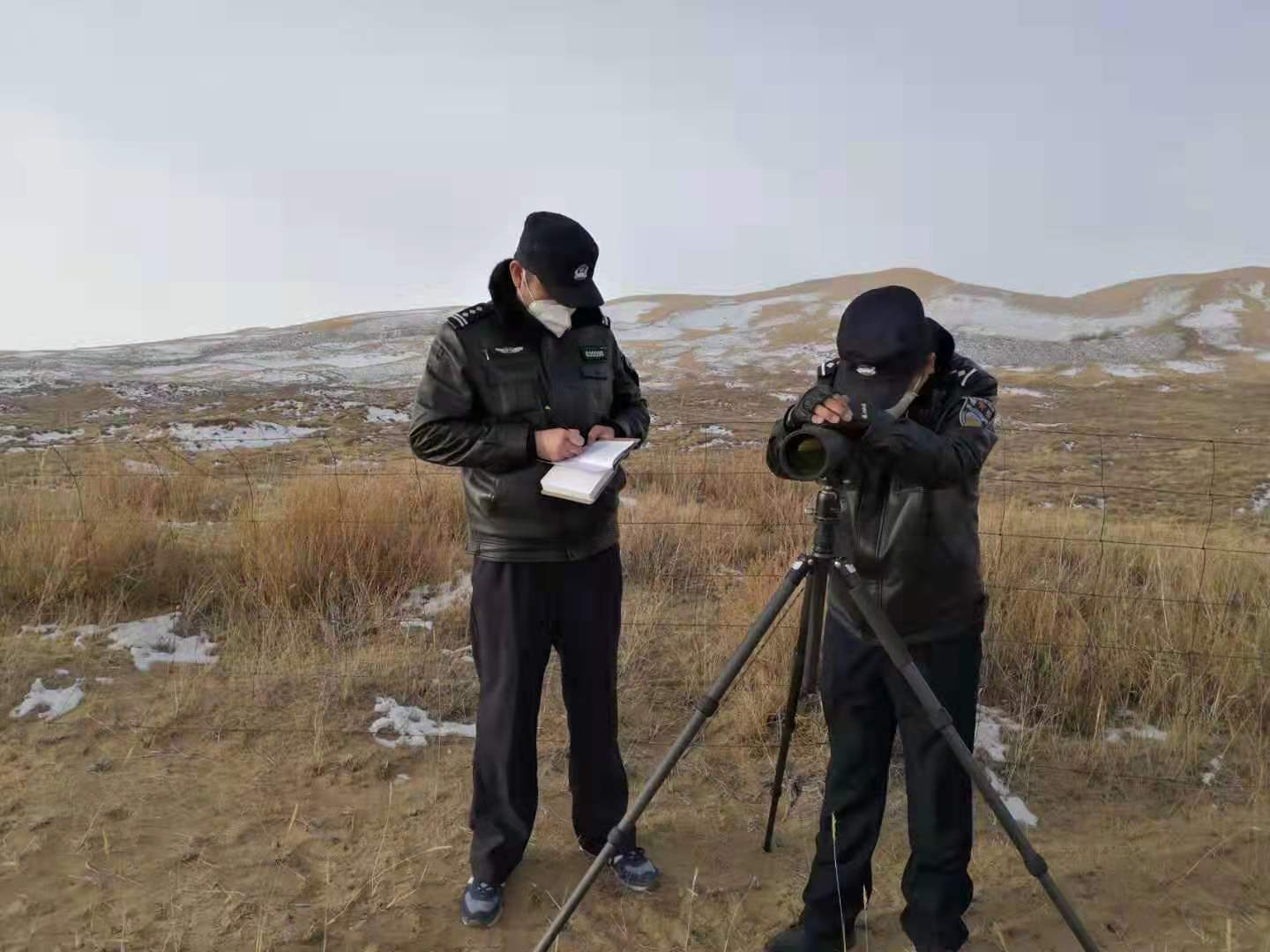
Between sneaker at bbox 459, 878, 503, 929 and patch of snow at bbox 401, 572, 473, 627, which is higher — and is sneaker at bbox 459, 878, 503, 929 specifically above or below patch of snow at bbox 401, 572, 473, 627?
below

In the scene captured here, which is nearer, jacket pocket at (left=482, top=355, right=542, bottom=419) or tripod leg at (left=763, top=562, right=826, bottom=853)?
tripod leg at (left=763, top=562, right=826, bottom=853)

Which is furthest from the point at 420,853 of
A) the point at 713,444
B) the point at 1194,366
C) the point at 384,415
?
the point at 1194,366

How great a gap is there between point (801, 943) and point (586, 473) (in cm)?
132

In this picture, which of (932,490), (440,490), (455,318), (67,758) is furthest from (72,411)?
(932,490)

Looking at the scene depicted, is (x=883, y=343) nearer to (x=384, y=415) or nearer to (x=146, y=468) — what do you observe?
(x=146, y=468)

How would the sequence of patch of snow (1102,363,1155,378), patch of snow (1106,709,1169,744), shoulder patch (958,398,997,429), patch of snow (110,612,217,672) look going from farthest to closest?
patch of snow (1102,363,1155,378)
patch of snow (110,612,217,672)
patch of snow (1106,709,1169,744)
shoulder patch (958,398,997,429)

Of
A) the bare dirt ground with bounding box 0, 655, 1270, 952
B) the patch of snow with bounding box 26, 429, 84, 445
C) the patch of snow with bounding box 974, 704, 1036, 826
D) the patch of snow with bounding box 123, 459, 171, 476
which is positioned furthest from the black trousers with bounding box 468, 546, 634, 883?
the patch of snow with bounding box 26, 429, 84, 445

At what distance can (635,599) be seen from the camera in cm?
441

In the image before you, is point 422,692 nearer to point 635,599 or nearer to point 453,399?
point 635,599

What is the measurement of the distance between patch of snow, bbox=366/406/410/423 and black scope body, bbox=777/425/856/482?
12.9m

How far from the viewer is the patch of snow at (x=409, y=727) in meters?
3.11

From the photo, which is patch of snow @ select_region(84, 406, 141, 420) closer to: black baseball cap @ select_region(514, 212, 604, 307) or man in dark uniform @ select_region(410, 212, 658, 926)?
man in dark uniform @ select_region(410, 212, 658, 926)

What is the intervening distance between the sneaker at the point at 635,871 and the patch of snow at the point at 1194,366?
21.6m

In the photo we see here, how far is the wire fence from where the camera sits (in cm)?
353
